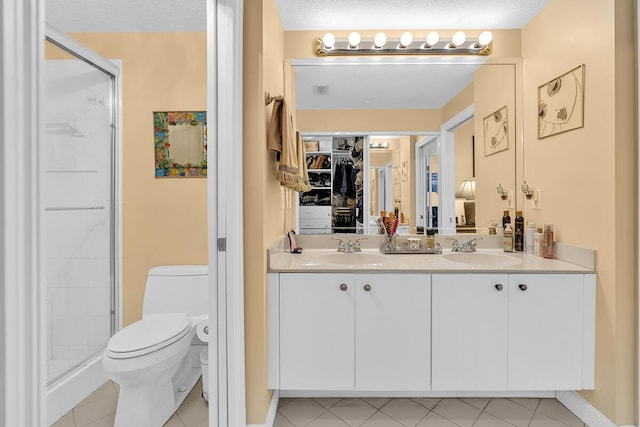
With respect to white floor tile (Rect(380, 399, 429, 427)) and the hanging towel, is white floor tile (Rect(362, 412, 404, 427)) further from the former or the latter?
the hanging towel

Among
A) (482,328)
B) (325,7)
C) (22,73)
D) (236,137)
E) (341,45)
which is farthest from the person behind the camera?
(341,45)

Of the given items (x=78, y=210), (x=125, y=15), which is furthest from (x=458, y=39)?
(x=78, y=210)

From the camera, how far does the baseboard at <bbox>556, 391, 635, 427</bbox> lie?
1672 mm

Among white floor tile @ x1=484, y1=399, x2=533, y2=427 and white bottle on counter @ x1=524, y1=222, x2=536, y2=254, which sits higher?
white bottle on counter @ x1=524, y1=222, x2=536, y2=254

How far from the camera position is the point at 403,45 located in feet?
7.31

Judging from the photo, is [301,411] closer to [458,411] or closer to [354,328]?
[354,328]

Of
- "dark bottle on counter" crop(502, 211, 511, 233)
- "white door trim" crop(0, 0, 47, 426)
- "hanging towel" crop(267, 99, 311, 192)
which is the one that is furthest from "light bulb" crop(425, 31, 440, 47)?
"white door trim" crop(0, 0, 47, 426)

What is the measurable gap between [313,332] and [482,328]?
2.73 ft

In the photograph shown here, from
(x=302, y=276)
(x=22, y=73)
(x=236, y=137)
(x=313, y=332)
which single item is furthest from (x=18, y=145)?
(x=313, y=332)

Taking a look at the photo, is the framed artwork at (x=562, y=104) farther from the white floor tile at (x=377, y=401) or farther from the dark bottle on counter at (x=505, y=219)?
the white floor tile at (x=377, y=401)

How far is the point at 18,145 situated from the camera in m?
0.61

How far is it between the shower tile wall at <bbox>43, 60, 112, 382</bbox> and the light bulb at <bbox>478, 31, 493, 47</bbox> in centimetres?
241

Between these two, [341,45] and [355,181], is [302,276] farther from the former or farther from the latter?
[341,45]

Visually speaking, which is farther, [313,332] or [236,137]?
[313,332]
